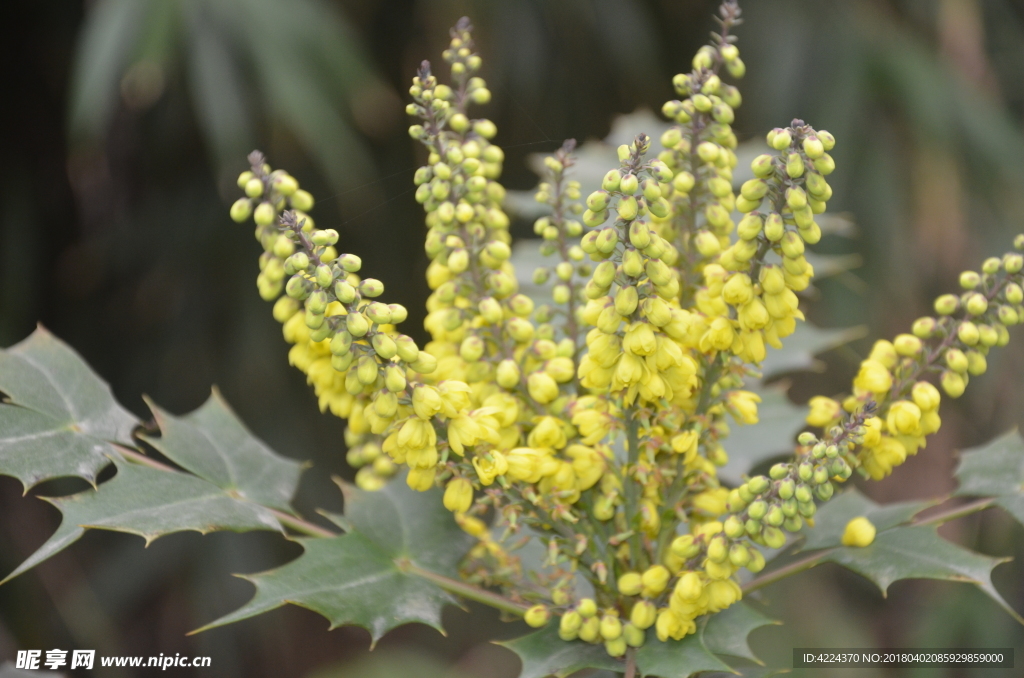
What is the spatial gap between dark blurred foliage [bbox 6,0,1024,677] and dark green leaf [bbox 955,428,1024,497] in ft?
3.72

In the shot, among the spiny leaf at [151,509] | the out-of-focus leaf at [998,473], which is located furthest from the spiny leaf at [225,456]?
the out-of-focus leaf at [998,473]

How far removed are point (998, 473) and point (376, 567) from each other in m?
0.57

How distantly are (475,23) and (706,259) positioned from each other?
129 centimetres

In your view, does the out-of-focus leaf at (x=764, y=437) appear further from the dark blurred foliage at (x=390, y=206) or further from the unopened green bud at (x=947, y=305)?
the dark blurred foliage at (x=390, y=206)

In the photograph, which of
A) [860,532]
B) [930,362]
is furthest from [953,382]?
[860,532]

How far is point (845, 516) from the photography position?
74cm

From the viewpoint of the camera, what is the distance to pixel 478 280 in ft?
2.08

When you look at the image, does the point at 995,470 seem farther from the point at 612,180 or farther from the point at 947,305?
the point at 612,180

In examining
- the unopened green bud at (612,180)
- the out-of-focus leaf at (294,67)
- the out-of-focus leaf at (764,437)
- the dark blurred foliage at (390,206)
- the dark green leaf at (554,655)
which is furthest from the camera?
the dark blurred foliage at (390,206)

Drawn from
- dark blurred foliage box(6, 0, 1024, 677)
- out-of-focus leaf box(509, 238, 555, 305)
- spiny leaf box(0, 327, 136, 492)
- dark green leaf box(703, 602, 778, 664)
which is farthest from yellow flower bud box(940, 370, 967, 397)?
dark blurred foliage box(6, 0, 1024, 677)

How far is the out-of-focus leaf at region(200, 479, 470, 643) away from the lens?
0.61m

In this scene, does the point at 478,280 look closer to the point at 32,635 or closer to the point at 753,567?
the point at 753,567

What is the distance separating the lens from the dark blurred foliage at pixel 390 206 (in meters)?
1.98

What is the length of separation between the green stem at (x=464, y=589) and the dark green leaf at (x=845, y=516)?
266 mm
